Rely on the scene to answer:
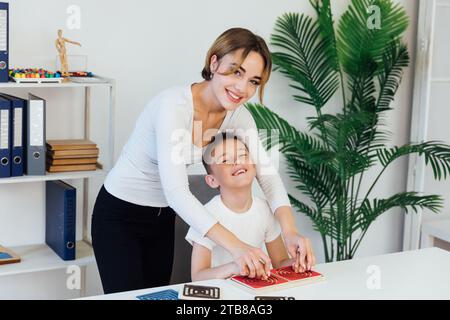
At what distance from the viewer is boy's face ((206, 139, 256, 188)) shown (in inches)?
89.9

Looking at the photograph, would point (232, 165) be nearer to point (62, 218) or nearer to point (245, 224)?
point (245, 224)

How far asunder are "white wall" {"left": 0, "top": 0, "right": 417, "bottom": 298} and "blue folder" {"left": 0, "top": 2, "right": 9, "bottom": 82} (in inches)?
11.7

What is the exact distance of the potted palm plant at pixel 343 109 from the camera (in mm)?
3750

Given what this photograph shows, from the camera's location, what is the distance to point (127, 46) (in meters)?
3.36

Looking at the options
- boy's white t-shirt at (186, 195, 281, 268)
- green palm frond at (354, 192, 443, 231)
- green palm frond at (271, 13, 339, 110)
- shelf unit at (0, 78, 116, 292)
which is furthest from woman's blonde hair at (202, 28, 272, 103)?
green palm frond at (354, 192, 443, 231)

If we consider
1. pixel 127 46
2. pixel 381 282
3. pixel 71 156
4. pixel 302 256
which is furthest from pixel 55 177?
pixel 381 282

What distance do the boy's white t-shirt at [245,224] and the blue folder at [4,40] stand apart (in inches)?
39.8

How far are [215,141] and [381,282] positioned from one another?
68cm

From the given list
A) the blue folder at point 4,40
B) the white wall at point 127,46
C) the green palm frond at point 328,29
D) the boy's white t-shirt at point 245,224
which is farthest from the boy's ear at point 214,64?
the green palm frond at point 328,29

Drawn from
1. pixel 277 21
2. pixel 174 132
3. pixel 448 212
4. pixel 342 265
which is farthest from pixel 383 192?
pixel 174 132

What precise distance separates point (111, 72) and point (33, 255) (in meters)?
0.88

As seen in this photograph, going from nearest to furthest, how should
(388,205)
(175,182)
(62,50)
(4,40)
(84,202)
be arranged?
(175,182) < (4,40) < (62,50) < (84,202) < (388,205)

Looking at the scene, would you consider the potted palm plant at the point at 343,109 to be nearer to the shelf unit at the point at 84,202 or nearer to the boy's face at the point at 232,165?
the shelf unit at the point at 84,202

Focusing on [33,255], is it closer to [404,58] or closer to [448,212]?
[404,58]
